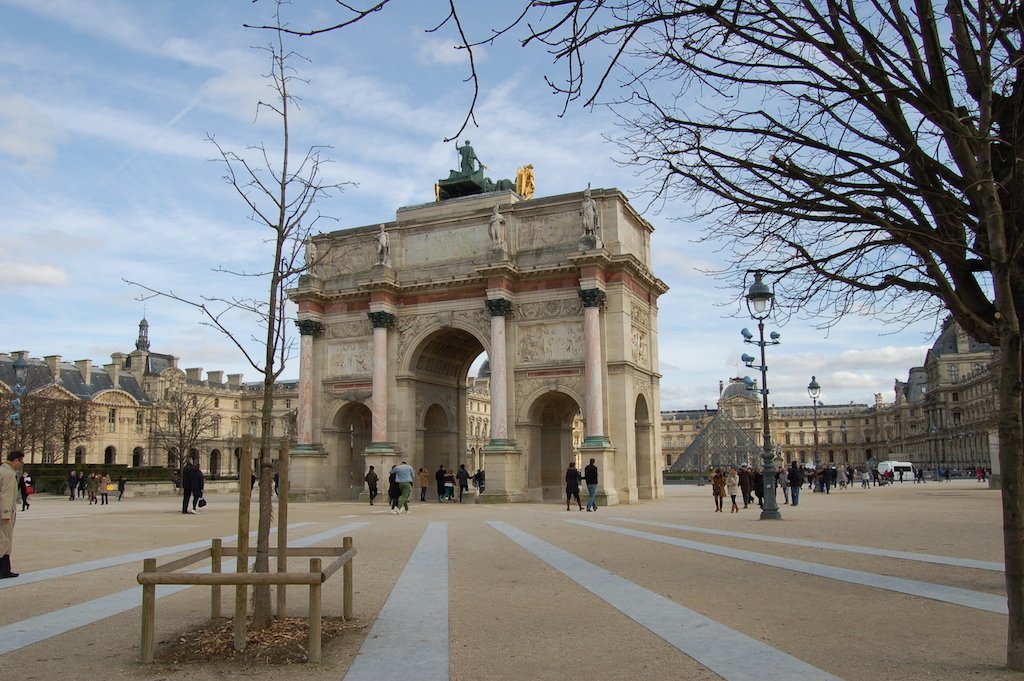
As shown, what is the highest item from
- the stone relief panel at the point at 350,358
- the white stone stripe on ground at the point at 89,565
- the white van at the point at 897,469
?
the stone relief panel at the point at 350,358

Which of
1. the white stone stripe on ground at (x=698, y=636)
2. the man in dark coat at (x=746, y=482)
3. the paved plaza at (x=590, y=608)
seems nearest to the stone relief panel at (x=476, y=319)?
the man in dark coat at (x=746, y=482)

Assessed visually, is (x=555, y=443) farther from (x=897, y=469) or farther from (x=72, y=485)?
(x=897, y=469)

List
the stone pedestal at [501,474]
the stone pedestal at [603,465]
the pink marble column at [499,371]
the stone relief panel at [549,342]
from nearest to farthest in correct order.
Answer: the stone pedestal at [603,465], the stone pedestal at [501,474], the pink marble column at [499,371], the stone relief panel at [549,342]

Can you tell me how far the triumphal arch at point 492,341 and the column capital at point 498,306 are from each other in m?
0.10

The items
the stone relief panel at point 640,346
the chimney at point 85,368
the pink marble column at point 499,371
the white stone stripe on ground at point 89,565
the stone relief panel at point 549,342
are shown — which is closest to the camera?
the white stone stripe on ground at point 89,565

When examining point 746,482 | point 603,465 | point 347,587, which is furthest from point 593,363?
point 347,587

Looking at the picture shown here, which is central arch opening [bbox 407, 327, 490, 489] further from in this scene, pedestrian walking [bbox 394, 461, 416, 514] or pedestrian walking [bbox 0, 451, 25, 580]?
pedestrian walking [bbox 0, 451, 25, 580]

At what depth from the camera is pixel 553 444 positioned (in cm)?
3956

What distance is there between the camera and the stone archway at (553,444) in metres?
37.3

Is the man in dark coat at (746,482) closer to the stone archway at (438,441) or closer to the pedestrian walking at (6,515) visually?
the stone archway at (438,441)

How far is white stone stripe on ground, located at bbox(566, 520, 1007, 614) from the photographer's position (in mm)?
8656

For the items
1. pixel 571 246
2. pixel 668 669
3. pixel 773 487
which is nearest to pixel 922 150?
pixel 668 669

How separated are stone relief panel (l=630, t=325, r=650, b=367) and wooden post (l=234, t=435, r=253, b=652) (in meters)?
30.0

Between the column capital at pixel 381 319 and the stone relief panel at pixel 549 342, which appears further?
the column capital at pixel 381 319
